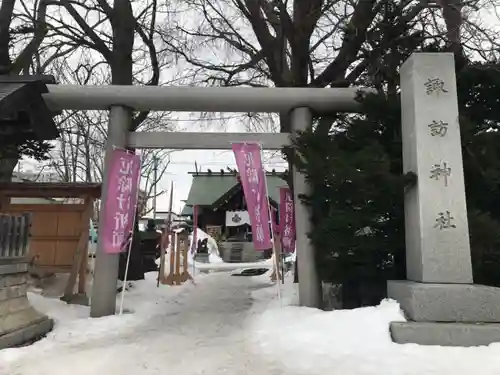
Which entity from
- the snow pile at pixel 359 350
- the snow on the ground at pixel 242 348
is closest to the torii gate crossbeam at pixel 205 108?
the snow on the ground at pixel 242 348

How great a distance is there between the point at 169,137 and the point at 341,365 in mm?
4754

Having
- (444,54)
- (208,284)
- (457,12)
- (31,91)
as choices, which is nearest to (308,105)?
→ (444,54)

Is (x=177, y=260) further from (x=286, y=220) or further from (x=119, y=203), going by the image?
(x=119, y=203)

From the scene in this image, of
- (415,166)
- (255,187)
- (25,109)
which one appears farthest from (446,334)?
(25,109)

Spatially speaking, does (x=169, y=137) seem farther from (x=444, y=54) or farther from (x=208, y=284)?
(x=208, y=284)

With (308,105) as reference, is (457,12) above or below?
above

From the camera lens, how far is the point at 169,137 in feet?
25.1

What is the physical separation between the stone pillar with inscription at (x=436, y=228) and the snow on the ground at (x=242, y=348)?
211 mm

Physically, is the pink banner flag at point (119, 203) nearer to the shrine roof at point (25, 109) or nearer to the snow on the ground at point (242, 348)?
the shrine roof at point (25, 109)

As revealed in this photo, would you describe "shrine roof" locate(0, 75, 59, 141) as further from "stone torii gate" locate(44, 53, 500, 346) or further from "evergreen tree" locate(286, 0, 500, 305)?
"evergreen tree" locate(286, 0, 500, 305)

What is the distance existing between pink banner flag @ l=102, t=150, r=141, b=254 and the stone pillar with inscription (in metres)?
4.30

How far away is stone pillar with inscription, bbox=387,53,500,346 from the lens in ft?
16.0

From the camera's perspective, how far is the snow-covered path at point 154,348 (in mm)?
4578

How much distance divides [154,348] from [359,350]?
8.10ft
